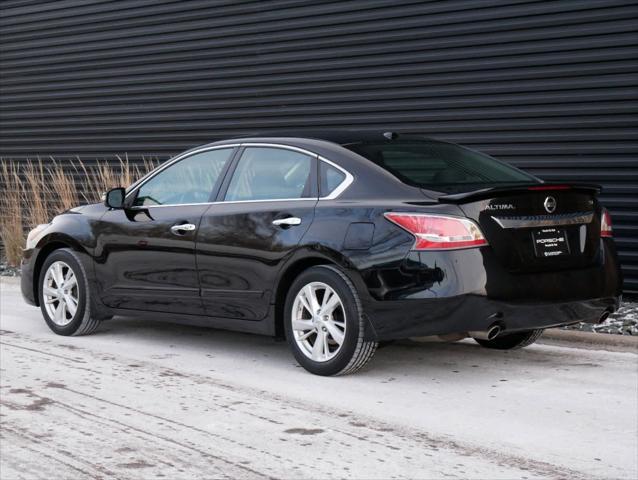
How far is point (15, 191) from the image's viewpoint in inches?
599

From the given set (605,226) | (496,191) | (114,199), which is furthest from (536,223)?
(114,199)

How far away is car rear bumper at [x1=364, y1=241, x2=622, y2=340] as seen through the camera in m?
6.08

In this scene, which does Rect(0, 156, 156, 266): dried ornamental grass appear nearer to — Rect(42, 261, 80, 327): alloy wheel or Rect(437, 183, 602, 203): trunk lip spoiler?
Rect(42, 261, 80, 327): alloy wheel

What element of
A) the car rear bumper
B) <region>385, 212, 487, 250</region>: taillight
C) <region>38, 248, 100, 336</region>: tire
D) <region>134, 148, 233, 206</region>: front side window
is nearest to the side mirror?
<region>134, 148, 233, 206</region>: front side window

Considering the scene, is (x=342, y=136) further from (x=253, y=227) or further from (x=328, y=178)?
(x=253, y=227)

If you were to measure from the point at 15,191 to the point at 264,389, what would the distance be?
32.6 feet

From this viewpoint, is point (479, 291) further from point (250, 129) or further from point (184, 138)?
point (184, 138)

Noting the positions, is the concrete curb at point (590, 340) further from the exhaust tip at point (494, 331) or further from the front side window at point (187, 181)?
the front side window at point (187, 181)

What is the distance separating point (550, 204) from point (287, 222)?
1.67 meters

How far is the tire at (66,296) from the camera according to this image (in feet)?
26.9

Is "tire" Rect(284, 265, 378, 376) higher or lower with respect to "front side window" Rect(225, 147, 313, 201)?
lower

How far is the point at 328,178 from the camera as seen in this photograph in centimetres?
678

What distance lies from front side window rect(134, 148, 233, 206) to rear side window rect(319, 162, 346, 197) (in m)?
0.99

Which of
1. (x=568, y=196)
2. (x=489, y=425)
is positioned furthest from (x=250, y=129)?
(x=489, y=425)
